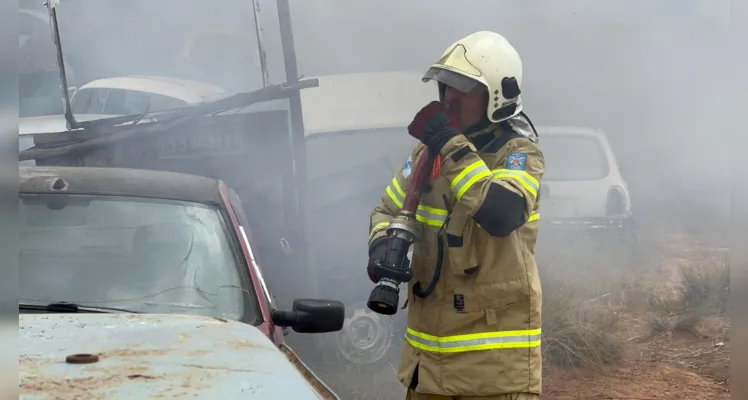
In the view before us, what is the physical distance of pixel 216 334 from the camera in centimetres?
216

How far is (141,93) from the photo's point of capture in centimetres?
699

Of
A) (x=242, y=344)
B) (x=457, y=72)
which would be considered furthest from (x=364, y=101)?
(x=242, y=344)

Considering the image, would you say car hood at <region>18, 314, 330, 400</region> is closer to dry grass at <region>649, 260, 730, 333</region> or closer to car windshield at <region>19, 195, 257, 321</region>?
car windshield at <region>19, 195, 257, 321</region>

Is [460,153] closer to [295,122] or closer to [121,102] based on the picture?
[295,122]

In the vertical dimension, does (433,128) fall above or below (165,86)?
below

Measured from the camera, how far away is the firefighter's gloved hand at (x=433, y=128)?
2.47m

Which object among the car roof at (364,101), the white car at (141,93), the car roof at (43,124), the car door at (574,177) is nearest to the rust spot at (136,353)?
the car roof at (43,124)

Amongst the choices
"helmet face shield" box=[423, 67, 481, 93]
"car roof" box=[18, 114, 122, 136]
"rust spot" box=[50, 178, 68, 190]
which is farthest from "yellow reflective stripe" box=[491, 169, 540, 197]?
"car roof" box=[18, 114, 122, 136]

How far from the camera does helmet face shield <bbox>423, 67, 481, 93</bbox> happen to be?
8.46 feet

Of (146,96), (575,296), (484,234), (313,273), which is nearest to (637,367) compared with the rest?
(575,296)

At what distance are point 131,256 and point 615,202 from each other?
5.06 metres

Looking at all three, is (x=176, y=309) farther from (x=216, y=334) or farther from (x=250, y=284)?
(x=216, y=334)

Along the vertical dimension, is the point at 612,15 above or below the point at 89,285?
above

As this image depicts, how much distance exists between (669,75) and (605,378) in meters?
4.91
